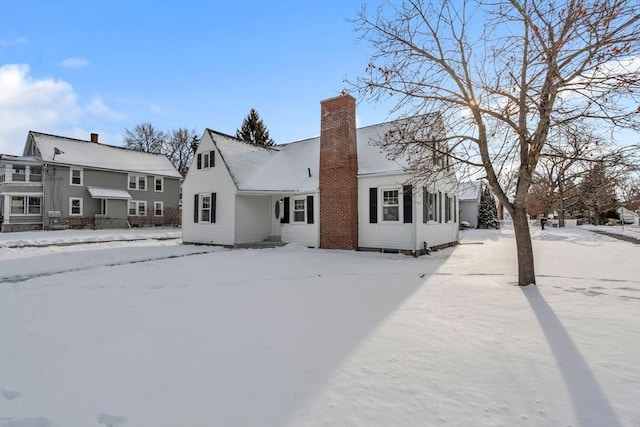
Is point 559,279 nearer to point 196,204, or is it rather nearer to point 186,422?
point 186,422

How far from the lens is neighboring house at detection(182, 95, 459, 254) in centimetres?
1323

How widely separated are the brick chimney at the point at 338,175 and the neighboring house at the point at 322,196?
0.04 metres

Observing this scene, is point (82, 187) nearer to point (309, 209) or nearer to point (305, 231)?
point (305, 231)

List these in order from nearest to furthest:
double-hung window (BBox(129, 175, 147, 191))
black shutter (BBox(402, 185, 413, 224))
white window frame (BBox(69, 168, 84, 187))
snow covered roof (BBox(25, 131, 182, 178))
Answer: black shutter (BBox(402, 185, 413, 224)) → snow covered roof (BBox(25, 131, 182, 178)) → white window frame (BBox(69, 168, 84, 187)) → double-hung window (BBox(129, 175, 147, 191))

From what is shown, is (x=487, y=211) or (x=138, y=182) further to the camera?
(x=487, y=211)

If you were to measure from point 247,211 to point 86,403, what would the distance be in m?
13.2

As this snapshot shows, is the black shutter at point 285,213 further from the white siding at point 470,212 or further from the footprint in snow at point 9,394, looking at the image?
the white siding at point 470,212

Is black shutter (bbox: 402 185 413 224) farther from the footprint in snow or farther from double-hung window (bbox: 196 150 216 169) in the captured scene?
the footprint in snow

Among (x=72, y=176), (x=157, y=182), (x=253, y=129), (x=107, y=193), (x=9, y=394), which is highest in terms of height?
(x=253, y=129)

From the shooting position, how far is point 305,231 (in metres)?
15.0

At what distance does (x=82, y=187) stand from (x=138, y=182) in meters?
4.53

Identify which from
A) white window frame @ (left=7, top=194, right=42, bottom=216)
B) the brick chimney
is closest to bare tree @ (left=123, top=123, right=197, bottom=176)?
white window frame @ (left=7, top=194, right=42, bottom=216)

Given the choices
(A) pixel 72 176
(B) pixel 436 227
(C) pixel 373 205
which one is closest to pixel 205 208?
(C) pixel 373 205

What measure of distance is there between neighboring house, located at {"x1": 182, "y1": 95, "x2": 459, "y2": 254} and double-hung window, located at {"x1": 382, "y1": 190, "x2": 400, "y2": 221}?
4cm
